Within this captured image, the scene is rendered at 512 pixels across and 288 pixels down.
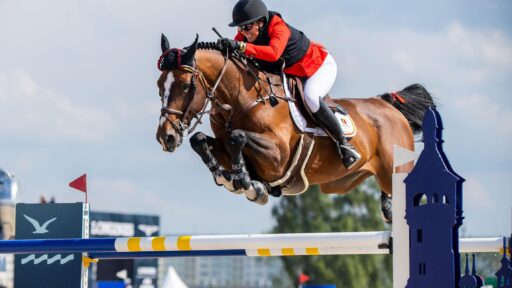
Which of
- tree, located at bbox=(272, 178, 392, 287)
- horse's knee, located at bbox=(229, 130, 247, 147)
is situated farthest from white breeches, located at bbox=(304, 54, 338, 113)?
tree, located at bbox=(272, 178, 392, 287)

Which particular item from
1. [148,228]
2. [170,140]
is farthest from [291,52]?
[148,228]

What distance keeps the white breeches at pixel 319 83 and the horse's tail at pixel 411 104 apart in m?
1.04

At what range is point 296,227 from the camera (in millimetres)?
40094

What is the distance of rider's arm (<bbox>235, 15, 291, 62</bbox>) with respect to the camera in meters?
6.52

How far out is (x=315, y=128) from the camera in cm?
696

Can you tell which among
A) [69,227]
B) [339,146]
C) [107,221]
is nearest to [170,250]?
[69,227]

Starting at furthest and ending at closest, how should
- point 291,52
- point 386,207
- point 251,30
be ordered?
point 386,207 → point 291,52 → point 251,30

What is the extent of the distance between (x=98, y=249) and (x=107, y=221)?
9063 mm

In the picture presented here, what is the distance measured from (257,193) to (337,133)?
0.82 meters

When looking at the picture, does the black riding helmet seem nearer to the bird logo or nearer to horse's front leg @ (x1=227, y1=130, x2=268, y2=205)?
horse's front leg @ (x1=227, y1=130, x2=268, y2=205)

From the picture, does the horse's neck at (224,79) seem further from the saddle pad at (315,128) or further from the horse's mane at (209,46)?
the saddle pad at (315,128)

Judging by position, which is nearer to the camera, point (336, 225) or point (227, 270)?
point (336, 225)

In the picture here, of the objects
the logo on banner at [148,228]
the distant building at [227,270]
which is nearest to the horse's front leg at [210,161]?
the logo on banner at [148,228]

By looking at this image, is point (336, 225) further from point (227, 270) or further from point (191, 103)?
point (191, 103)
